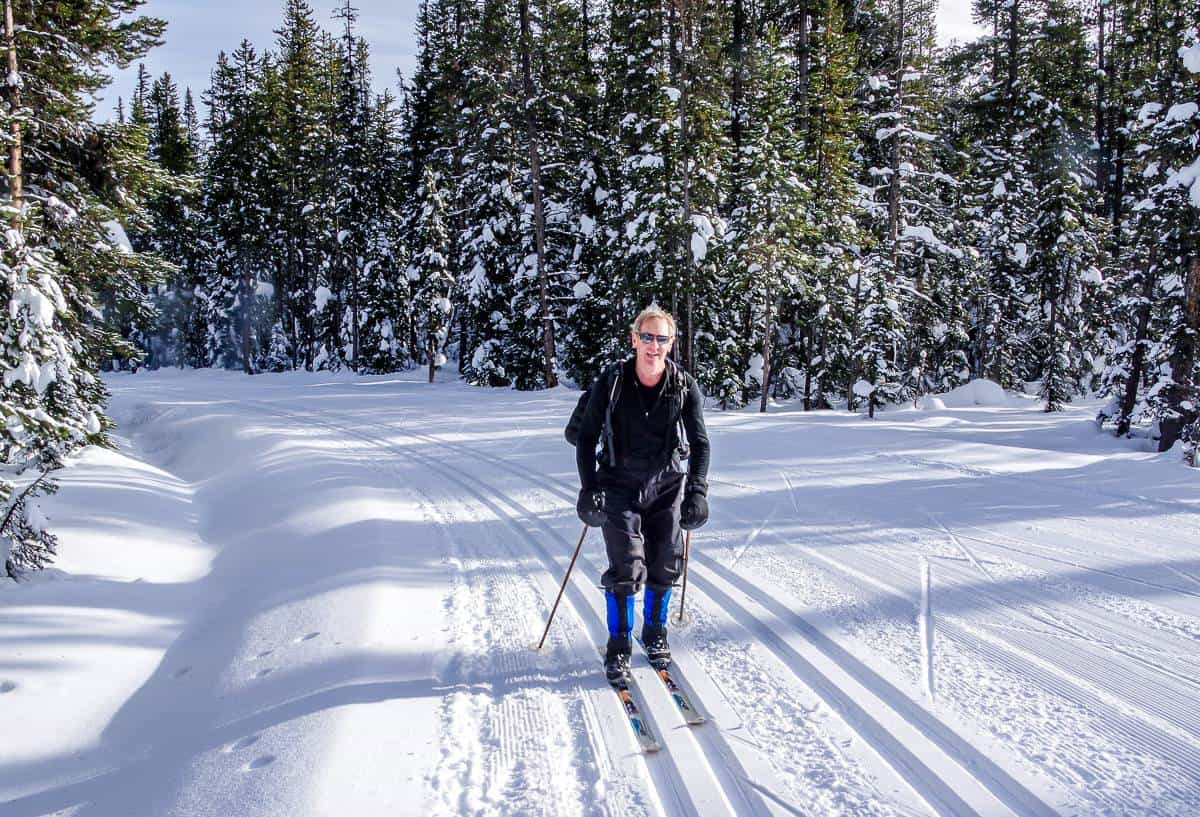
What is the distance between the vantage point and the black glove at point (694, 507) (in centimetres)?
443

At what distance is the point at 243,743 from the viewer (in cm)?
373

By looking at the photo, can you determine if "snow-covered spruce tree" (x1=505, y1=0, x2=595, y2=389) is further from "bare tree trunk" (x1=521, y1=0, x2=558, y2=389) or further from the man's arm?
the man's arm

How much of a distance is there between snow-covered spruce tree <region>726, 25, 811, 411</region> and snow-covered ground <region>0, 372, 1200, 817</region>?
11655 mm

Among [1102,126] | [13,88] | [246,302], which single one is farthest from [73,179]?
[1102,126]

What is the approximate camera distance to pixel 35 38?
12086mm

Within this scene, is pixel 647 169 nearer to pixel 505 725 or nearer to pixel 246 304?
pixel 505 725

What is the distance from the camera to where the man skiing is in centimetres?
439

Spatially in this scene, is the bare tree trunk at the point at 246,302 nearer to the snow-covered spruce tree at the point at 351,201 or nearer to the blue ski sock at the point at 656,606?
the snow-covered spruce tree at the point at 351,201

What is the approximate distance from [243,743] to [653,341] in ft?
10.6

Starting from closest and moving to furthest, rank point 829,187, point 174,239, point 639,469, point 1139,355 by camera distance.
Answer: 1. point 639,469
2. point 1139,355
3. point 829,187
4. point 174,239

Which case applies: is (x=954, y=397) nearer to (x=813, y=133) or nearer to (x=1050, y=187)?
(x=1050, y=187)

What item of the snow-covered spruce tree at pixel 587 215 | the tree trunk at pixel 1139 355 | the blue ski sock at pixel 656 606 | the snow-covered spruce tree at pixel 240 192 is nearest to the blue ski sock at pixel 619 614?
the blue ski sock at pixel 656 606

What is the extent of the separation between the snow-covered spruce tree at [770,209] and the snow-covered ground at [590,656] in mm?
11655

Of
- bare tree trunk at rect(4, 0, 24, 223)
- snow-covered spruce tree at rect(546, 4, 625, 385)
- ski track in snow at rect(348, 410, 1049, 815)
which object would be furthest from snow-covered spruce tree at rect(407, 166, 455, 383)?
ski track in snow at rect(348, 410, 1049, 815)
